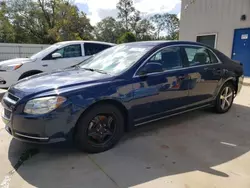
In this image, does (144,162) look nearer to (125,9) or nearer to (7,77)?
(7,77)

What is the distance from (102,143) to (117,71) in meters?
1.05

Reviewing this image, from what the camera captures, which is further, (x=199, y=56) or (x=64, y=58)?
(x=64, y=58)

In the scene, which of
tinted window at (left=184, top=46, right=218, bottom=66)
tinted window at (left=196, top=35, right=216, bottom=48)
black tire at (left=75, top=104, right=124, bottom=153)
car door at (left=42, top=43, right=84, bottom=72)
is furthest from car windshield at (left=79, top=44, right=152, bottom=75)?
tinted window at (left=196, top=35, right=216, bottom=48)

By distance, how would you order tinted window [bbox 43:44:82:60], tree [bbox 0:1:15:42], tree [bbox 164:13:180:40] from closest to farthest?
tinted window [bbox 43:44:82:60] → tree [bbox 0:1:15:42] → tree [bbox 164:13:180:40]

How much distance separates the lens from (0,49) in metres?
15.5

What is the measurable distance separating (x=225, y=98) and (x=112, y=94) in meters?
3.01

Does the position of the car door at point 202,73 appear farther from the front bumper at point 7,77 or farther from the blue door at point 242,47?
the blue door at point 242,47

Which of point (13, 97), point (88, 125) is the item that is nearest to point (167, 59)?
point (88, 125)

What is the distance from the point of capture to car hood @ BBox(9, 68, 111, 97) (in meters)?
2.85

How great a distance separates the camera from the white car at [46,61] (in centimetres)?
601

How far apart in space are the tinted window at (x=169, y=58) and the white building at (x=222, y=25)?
5968 mm

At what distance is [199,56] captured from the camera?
432 cm

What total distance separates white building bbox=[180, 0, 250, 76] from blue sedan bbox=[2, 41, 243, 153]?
5.90 metres

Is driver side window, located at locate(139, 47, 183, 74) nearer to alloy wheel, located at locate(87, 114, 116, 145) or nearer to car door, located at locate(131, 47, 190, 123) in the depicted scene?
car door, located at locate(131, 47, 190, 123)
